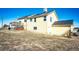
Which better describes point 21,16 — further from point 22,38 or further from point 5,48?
point 5,48

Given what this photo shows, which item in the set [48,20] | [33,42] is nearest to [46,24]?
[48,20]

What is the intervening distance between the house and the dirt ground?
0.28ft

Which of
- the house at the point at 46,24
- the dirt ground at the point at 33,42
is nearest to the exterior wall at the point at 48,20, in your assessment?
the house at the point at 46,24

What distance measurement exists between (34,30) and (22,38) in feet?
0.80

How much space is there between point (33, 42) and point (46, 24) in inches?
15.0

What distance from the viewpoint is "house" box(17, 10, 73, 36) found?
2.47m

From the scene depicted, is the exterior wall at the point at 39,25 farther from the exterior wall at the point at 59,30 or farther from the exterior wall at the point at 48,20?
the exterior wall at the point at 59,30

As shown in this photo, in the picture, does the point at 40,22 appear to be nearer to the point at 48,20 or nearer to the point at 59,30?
the point at 48,20

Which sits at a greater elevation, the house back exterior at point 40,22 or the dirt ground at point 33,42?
the house back exterior at point 40,22

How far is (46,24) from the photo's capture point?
8.23 ft

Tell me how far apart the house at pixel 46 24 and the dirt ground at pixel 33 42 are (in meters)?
0.09

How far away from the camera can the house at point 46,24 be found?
247 cm
